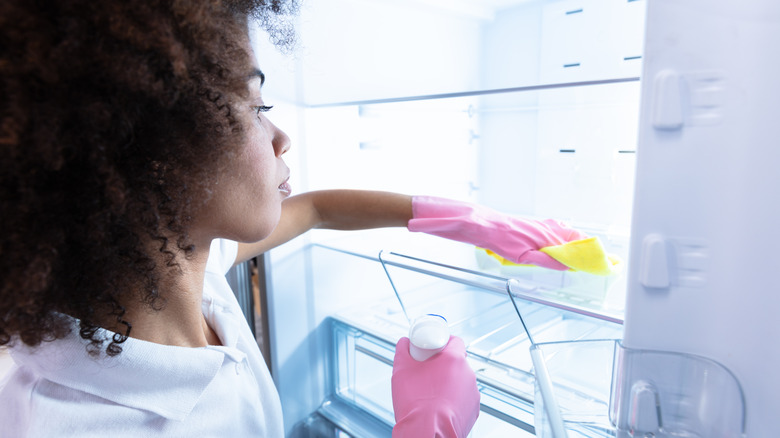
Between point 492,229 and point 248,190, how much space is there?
1.74ft

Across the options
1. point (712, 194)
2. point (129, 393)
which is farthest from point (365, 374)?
point (712, 194)

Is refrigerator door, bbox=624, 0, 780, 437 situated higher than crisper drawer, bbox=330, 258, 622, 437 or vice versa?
refrigerator door, bbox=624, 0, 780, 437

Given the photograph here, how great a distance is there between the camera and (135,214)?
0.50 m

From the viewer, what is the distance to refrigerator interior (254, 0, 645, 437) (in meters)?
1.25

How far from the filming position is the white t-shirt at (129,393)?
1.77 ft

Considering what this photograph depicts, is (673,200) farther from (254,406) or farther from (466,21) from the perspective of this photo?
(466,21)

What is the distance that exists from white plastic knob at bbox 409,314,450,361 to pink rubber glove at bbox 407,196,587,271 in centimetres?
26

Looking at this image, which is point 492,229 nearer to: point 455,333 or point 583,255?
point 583,255

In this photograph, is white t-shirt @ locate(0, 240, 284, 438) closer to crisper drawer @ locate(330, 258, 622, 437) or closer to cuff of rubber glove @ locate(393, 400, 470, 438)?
cuff of rubber glove @ locate(393, 400, 470, 438)

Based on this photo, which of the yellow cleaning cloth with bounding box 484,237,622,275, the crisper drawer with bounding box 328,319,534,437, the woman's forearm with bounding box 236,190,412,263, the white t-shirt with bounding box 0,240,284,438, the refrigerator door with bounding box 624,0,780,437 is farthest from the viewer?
the crisper drawer with bounding box 328,319,534,437

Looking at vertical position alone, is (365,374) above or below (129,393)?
below

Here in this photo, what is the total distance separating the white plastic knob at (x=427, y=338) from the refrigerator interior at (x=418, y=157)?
27 cm

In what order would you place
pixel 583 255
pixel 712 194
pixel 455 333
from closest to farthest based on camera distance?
pixel 712 194 < pixel 583 255 < pixel 455 333

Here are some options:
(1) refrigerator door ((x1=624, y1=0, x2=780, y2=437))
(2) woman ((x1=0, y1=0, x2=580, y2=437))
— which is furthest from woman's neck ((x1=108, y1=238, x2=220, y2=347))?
(1) refrigerator door ((x1=624, y1=0, x2=780, y2=437))
